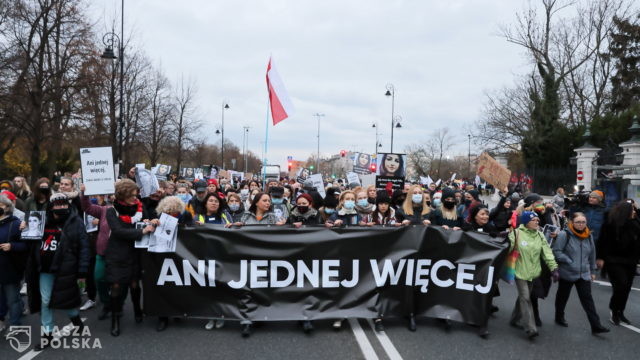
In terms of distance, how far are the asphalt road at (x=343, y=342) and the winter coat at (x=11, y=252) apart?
71cm

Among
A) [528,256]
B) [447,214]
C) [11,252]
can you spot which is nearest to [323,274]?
[447,214]

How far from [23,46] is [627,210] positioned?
23686 millimetres

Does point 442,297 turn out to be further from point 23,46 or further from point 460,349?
point 23,46

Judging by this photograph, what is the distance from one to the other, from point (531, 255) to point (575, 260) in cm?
73

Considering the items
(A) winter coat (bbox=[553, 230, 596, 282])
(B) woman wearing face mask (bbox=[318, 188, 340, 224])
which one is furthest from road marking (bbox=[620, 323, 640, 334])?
(B) woman wearing face mask (bbox=[318, 188, 340, 224])

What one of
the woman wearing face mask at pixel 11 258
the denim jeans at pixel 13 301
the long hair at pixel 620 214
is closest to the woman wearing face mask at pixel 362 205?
the long hair at pixel 620 214

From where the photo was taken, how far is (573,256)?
596 centimetres

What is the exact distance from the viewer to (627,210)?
21.0 feet

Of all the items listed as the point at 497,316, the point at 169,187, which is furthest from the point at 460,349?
the point at 169,187

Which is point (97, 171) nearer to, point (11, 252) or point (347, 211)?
point (11, 252)

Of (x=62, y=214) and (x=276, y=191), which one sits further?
(x=276, y=191)

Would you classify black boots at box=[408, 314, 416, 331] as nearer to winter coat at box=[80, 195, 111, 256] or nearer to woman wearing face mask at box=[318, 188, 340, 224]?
woman wearing face mask at box=[318, 188, 340, 224]

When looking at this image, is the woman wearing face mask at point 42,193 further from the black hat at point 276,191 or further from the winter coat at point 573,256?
the winter coat at point 573,256

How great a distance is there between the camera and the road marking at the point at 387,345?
471 cm
